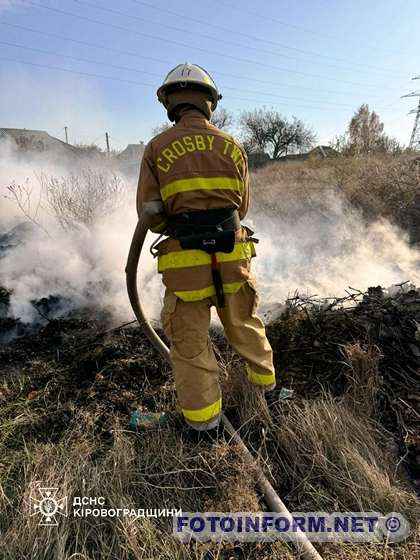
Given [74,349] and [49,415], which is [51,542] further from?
[74,349]

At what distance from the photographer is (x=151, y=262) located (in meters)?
5.29

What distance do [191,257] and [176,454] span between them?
1.29 m

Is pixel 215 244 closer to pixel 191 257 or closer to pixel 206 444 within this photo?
pixel 191 257

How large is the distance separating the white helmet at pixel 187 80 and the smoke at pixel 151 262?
256 centimetres

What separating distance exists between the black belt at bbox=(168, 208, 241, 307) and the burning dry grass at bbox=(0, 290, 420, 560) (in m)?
1.07

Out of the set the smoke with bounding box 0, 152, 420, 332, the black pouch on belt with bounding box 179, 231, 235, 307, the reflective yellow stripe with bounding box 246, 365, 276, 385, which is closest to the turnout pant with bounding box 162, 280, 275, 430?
the black pouch on belt with bounding box 179, 231, 235, 307

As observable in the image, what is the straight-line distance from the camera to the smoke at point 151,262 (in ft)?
15.6

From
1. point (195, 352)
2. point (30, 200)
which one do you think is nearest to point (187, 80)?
point (195, 352)

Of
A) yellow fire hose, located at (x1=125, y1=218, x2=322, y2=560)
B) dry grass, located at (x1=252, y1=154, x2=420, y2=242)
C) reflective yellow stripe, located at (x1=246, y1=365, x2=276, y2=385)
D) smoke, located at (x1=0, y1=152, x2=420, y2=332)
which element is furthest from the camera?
dry grass, located at (x1=252, y1=154, x2=420, y2=242)

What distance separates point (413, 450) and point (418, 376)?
717mm

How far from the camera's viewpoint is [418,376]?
113 inches

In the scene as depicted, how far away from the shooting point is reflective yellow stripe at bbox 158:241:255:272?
2.21m

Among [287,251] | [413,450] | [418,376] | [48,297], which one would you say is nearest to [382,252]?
[287,251]

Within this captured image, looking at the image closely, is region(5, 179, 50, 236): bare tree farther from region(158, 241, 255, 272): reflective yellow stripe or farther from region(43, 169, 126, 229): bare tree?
region(158, 241, 255, 272): reflective yellow stripe
